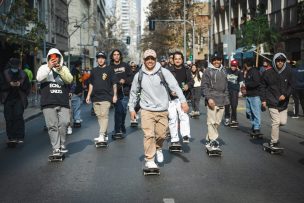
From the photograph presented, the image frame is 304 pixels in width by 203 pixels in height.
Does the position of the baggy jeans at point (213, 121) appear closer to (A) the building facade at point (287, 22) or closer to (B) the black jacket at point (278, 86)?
(B) the black jacket at point (278, 86)

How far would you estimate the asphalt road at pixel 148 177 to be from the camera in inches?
241

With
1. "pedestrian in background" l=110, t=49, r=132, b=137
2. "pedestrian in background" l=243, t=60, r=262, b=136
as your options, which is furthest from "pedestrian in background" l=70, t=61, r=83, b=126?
"pedestrian in background" l=243, t=60, r=262, b=136

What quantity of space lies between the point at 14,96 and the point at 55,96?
8.83 feet

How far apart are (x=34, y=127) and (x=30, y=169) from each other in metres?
7.01

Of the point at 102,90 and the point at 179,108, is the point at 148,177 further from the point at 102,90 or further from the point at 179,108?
the point at 102,90

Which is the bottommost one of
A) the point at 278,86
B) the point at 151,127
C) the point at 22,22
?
the point at 151,127

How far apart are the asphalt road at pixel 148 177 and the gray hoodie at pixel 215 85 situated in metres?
1.02

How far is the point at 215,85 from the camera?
30.5ft

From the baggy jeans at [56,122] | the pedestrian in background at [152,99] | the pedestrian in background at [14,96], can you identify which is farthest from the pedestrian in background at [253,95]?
the pedestrian in background at [14,96]

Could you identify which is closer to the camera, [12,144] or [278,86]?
[278,86]

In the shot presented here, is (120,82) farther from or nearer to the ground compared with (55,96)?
farther from the ground

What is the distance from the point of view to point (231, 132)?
12.9 m

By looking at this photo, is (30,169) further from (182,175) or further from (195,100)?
(195,100)

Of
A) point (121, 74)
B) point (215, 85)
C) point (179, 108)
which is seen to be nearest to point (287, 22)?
point (121, 74)
